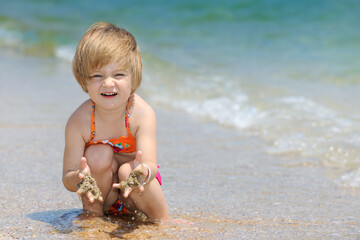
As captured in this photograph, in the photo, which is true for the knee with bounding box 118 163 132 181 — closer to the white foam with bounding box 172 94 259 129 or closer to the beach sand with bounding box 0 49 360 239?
the beach sand with bounding box 0 49 360 239

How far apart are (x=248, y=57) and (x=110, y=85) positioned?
687cm

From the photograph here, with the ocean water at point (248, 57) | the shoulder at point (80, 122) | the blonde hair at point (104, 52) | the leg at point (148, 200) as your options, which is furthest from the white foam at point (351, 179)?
the shoulder at point (80, 122)

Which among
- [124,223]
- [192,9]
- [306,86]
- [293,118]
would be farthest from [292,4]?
[124,223]

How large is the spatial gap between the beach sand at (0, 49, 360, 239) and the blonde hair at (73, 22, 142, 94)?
741 millimetres

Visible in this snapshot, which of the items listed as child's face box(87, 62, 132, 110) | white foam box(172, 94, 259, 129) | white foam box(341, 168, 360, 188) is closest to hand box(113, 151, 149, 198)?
child's face box(87, 62, 132, 110)

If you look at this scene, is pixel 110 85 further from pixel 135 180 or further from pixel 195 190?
pixel 195 190

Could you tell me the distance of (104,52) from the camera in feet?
8.45

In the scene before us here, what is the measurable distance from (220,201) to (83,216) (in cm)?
86

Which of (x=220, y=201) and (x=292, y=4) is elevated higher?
(x=292, y=4)

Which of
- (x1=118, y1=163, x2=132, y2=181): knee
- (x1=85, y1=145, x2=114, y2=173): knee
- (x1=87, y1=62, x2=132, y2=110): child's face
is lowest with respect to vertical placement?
(x1=118, y1=163, x2=132, y2=181): knee

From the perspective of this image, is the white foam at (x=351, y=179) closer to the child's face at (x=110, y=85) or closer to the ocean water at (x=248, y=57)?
the ocean water at (x=248, y=57)

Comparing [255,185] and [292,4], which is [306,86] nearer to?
[255,185]

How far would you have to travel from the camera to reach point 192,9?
1591 centimetres

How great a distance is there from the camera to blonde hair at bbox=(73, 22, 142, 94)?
258 cm
